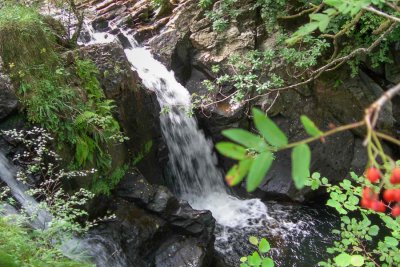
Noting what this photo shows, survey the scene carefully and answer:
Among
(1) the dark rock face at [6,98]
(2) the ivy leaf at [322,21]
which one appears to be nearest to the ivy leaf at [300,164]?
(2) the ivy leaf at [322,21]

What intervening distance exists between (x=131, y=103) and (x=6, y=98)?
2203 millimetres

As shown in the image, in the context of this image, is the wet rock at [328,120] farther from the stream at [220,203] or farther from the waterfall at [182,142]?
the waterfall at [182,142]

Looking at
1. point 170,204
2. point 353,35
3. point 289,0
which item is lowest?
point 170,204

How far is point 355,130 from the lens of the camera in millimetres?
7754

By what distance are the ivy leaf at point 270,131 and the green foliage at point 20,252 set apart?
91.0 inches

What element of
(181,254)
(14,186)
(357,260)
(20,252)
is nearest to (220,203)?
(181,254)

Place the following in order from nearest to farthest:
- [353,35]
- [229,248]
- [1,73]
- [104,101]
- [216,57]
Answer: [1,73] → [104,101] → [229,248] → [353,35] → [216,57]

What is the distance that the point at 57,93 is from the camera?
5109 mm

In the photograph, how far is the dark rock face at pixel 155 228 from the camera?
5.46 m

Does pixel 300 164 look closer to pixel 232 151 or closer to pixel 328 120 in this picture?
pixel 232 151

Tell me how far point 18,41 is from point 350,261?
4.83 meters

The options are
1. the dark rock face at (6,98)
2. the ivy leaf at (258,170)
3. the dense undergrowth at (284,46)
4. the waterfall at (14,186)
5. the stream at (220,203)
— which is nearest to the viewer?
the ivy leaf at (258,170)

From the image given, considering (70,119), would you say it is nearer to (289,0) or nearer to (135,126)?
(135,126)

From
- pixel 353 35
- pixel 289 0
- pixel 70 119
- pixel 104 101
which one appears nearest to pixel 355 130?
pixel 353 35
